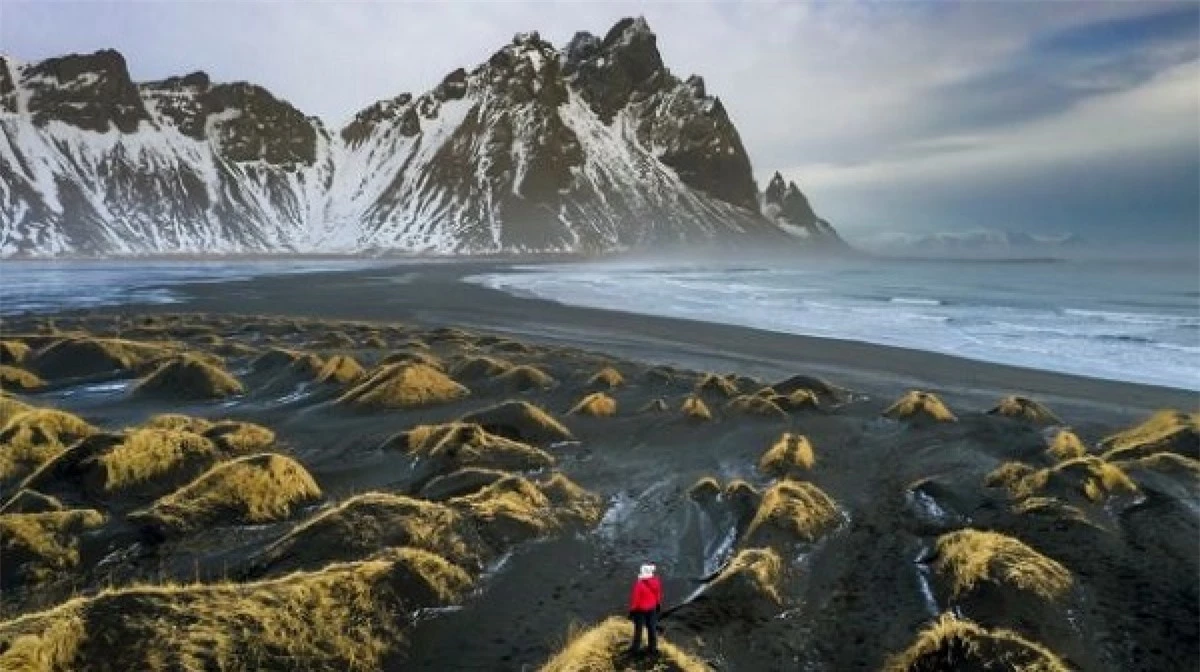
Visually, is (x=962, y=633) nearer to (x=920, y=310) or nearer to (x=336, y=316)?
(x=336, y=316)

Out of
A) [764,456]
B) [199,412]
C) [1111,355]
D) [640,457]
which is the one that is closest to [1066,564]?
[764,456]

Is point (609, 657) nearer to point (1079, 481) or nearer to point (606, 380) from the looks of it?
point (1079, 481)

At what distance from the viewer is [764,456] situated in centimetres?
2462

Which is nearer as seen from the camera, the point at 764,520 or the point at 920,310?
the point at 764,520

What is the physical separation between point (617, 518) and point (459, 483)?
4022 millimetres

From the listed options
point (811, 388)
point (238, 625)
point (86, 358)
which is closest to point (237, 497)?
point (238, 625)

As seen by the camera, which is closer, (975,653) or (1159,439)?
(975,653)

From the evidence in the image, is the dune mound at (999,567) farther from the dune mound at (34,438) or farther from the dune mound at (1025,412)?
the dune mound at (34,438)

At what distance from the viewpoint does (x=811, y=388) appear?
34875 millimetres

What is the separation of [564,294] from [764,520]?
7918cm

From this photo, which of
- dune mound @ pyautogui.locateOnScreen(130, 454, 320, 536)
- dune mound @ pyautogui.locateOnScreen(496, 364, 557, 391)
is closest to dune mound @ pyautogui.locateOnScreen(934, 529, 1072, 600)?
dune mound @ pyautogui.locateOnScreen(130, 454, 320, 536)

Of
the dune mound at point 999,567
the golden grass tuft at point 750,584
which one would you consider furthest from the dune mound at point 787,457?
the golden grass tuft at point 750,584

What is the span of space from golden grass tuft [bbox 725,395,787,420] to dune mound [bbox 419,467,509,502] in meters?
12.6

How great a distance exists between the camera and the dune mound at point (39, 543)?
14.9m
